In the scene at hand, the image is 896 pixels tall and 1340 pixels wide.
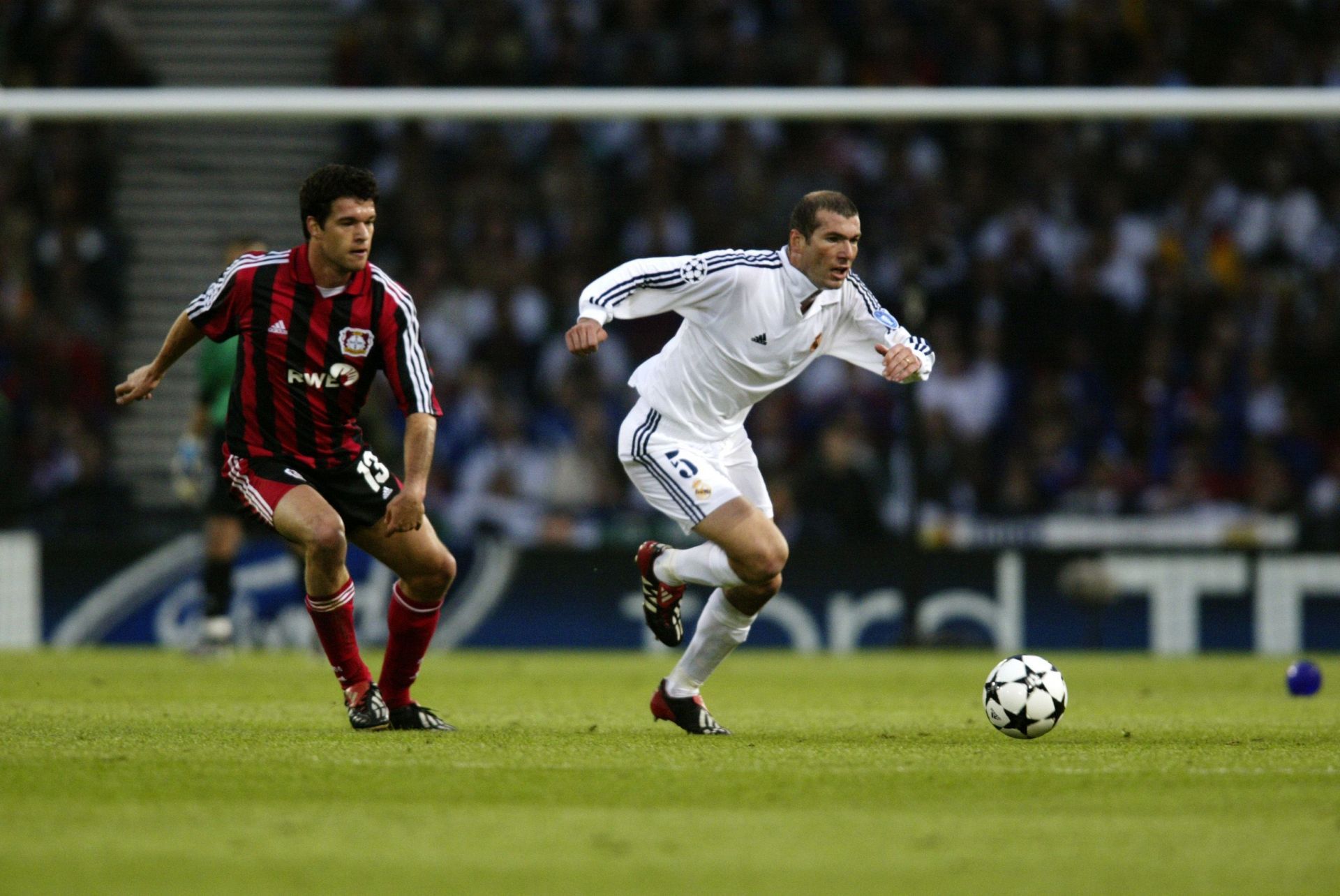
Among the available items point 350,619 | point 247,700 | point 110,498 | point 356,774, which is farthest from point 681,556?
point 110,498

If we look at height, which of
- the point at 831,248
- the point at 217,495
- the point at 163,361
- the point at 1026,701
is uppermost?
the point at 831,248

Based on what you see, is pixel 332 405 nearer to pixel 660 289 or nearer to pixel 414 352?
pixel 414 352

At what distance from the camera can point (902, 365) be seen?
708 centimetres

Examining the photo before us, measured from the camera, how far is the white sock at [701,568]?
698 centimetres

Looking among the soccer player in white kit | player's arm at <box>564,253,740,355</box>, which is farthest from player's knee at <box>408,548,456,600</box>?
player's arm at <box>564,253,740,355</box>

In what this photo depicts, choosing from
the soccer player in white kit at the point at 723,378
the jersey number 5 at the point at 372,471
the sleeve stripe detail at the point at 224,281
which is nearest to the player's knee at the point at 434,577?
the jersey number 5 at the point at 372,471

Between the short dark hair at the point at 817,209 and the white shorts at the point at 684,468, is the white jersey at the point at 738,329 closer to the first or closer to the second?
the white shorts at the point at 684,468

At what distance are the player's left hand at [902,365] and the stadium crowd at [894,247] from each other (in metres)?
6.69

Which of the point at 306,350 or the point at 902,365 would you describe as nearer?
the point at 306,350

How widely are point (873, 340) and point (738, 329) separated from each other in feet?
1.93

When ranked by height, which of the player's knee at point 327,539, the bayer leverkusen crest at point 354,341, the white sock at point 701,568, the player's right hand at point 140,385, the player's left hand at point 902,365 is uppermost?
the bayer leverkusen crest at point 354,341

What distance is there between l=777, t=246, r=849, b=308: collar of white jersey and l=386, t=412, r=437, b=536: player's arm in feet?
5.29

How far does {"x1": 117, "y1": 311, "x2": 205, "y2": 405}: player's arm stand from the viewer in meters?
6.96

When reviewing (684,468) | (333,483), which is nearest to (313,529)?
(333,483)
